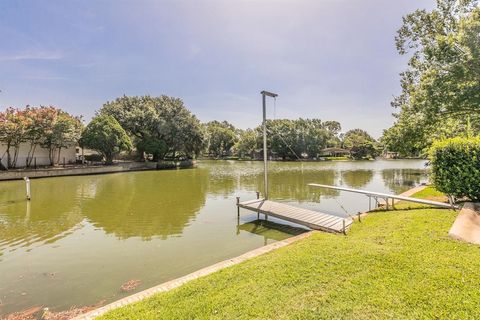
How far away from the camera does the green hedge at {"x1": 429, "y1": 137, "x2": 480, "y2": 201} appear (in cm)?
849

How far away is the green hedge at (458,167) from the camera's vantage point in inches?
334

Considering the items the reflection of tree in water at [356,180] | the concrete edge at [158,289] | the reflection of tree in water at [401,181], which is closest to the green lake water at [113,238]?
the concrete edge at [158,289]

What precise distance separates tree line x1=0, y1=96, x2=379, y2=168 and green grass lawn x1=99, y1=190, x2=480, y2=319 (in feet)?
33.8

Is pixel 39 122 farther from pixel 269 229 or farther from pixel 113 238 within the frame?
pixel 269 229

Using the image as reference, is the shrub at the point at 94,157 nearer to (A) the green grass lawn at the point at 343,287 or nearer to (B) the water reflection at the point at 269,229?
(B) the water reflection at the point at 269,229

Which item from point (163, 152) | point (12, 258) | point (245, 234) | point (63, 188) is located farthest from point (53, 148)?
point (245, 234)

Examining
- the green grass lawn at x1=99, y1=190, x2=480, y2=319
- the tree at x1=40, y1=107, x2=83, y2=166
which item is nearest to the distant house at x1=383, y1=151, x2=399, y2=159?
the tree at x1=40, y1=107, x2=83, y2=166

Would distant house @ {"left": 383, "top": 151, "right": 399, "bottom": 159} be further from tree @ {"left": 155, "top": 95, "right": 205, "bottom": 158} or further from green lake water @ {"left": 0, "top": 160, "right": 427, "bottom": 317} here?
green lake water @ {"left": 0, "top": 160, "right": 427, "bottom": 317}

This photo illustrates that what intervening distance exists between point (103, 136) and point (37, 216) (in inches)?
945

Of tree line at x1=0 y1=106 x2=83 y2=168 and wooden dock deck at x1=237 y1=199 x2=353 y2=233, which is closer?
wooden dock deck at x1=237 y1=199 x2=353 y2=233

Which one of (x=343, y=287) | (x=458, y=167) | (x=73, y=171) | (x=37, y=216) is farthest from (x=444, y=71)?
(x=73, y=171)

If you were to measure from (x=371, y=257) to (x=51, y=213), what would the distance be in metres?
14.2

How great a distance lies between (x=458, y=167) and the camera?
28.8ft

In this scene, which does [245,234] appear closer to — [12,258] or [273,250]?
[273,250]
